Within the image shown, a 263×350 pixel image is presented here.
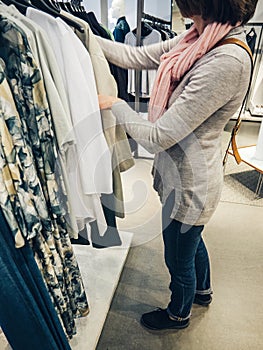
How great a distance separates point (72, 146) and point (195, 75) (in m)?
0.39

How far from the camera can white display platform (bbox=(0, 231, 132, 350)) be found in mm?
1087

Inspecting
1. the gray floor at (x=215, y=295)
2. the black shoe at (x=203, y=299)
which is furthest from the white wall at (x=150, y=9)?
the black shoe at (x=203, y=299)

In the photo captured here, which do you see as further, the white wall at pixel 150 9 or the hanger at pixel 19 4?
the white wall at pixel 150 9

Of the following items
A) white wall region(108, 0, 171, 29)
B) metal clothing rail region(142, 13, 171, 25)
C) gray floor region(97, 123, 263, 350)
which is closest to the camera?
gray floor region(97, 123, 263, 350)

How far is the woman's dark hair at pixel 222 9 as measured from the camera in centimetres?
69

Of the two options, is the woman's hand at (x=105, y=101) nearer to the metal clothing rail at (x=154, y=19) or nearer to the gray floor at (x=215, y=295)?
the gray floor at (x=215, y=295)

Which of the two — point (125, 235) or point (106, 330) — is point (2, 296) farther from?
point (125, 235)

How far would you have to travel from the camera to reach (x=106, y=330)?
4.16ft

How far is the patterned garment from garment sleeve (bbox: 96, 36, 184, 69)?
50 centimetres

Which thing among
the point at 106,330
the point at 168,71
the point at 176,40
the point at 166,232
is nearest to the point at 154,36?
the point at 176,40

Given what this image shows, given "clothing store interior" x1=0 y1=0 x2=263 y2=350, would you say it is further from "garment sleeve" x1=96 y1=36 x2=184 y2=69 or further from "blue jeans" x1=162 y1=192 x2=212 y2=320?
"blue jeans" x1=162 y1=192 x2=212 y2=320

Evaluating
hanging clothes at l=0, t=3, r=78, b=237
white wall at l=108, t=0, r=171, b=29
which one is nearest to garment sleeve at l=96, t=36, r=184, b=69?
hanging clothes at l=0, t=3, r=78, b=237

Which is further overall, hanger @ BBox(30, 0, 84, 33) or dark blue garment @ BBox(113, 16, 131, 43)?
dark blue garment @ BBox(113, 16, 131, 43)

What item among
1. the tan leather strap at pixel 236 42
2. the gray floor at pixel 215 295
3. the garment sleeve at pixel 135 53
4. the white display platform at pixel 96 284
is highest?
the tan leather strap at pixel 236 42
